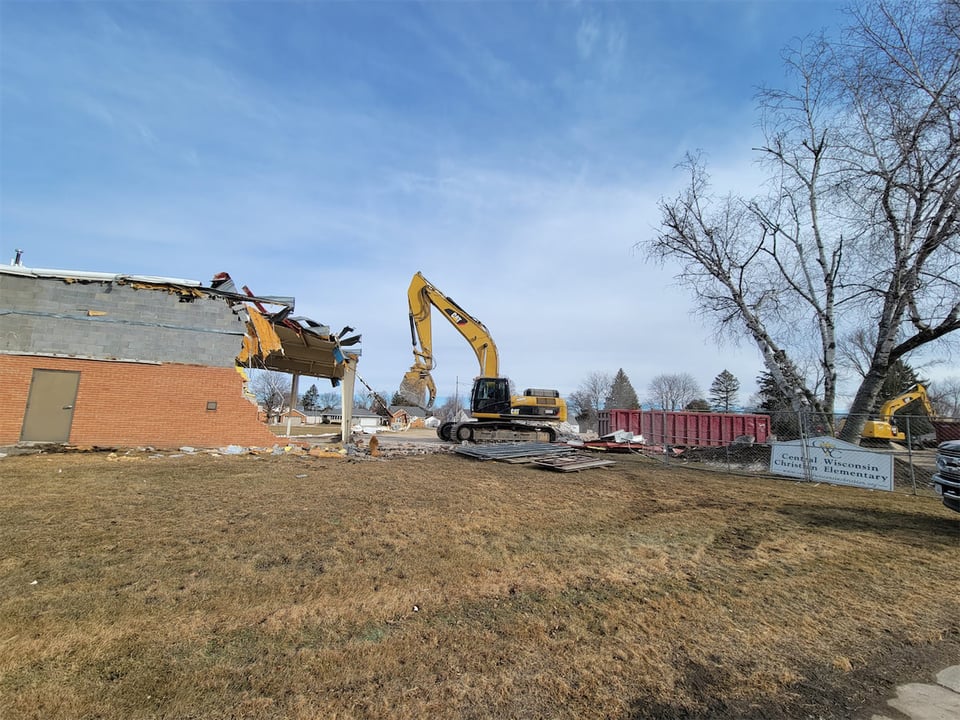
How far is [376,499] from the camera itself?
807 cm

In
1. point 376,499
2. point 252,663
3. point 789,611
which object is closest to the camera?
point 252,663

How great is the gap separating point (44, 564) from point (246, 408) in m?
11.0

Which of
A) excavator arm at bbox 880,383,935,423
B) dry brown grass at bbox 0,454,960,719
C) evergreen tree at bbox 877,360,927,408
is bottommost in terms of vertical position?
dry brown grass at bbox 0,454,960,719

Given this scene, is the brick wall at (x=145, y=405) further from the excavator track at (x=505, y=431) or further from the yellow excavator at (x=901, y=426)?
the yellow excavator at (x=901, y=426)

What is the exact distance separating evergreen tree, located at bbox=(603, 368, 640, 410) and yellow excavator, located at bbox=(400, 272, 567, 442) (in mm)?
59928

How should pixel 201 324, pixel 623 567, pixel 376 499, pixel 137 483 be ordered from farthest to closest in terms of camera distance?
pixel 201 324, pixel 137 483, pixel 376 499, pixel 623 567

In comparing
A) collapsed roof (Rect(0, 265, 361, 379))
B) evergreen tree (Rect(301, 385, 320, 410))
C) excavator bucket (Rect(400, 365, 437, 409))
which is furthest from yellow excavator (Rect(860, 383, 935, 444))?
evergreen tree (Rect(301, 385, 320, 410))

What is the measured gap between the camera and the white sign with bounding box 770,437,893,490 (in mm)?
11102

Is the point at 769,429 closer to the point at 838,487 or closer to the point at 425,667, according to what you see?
the point at 838,487

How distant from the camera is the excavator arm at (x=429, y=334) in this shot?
2209 centimetres

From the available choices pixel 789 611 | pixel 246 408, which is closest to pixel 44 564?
pixel 789 611

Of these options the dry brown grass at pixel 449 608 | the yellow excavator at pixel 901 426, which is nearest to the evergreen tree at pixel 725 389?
the yellow excavator at pixel 901 426

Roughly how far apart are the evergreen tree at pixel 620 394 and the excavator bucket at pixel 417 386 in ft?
198

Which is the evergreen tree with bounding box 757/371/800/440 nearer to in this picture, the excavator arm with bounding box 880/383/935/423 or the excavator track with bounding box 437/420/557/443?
the excavator arm with bounding box 880/383/935/423
